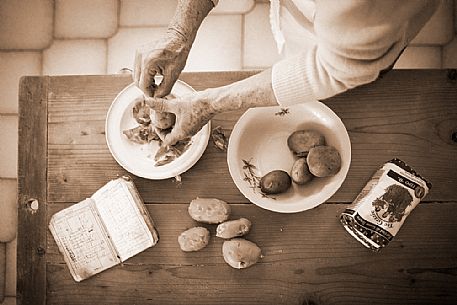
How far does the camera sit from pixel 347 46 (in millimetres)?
579

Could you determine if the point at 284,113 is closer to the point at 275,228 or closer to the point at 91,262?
the point at 275,228

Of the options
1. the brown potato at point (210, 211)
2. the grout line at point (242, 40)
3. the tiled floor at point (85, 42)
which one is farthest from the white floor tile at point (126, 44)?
the brown potato at point (210, 211)

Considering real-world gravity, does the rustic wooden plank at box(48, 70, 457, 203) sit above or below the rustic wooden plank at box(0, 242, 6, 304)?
above

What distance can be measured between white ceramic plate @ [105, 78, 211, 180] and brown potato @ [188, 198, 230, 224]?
8 centimetres

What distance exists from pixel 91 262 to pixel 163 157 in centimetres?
29

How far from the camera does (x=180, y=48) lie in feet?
2.84

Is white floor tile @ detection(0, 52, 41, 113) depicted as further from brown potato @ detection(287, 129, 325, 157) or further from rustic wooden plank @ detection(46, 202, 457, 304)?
brown potato @ detection(287, 129, 325, 157)

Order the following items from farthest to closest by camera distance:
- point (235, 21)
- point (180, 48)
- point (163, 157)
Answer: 1. point (235, 21)
2. point (163, 157)
3. point (180, 48)

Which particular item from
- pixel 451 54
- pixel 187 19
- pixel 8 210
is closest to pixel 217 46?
pixel 187 19

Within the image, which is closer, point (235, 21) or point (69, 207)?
point (69, 207)

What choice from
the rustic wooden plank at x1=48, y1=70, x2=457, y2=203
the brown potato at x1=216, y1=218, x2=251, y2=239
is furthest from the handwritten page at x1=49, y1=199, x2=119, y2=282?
the brown potato at x1=216, y1=218, x2=251, y2=239

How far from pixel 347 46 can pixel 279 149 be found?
17.1 inches

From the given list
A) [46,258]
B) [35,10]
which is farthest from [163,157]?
[35,10]

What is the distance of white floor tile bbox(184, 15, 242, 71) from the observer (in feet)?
5.12
